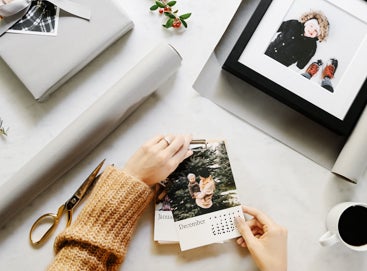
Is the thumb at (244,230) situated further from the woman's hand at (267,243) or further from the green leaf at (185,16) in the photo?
the green leaf at (185,16)

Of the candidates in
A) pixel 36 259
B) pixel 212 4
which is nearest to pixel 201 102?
pixel 212 4

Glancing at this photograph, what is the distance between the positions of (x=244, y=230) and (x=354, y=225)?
0.21 meters

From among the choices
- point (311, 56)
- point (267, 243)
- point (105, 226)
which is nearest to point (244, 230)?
point (267, 243)

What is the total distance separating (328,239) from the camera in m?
0.82

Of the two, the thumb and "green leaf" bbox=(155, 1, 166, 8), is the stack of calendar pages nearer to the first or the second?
the thumb

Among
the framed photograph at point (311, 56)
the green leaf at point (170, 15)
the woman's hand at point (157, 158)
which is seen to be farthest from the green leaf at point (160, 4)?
the woman's hand at point (157, 158)

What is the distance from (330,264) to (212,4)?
605 mm

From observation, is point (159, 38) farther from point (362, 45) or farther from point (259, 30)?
point (362, 45)

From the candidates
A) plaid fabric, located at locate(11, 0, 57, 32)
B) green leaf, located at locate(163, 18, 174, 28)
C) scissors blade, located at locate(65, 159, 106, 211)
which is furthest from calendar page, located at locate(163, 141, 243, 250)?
plaid fabric, located at locate(11, 0, 57, 32)

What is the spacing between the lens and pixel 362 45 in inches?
33.6

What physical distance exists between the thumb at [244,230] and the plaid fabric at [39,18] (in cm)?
53

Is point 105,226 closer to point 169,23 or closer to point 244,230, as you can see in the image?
point 244,230

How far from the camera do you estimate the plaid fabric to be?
0.84 m

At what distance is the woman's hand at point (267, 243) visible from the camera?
81cm
